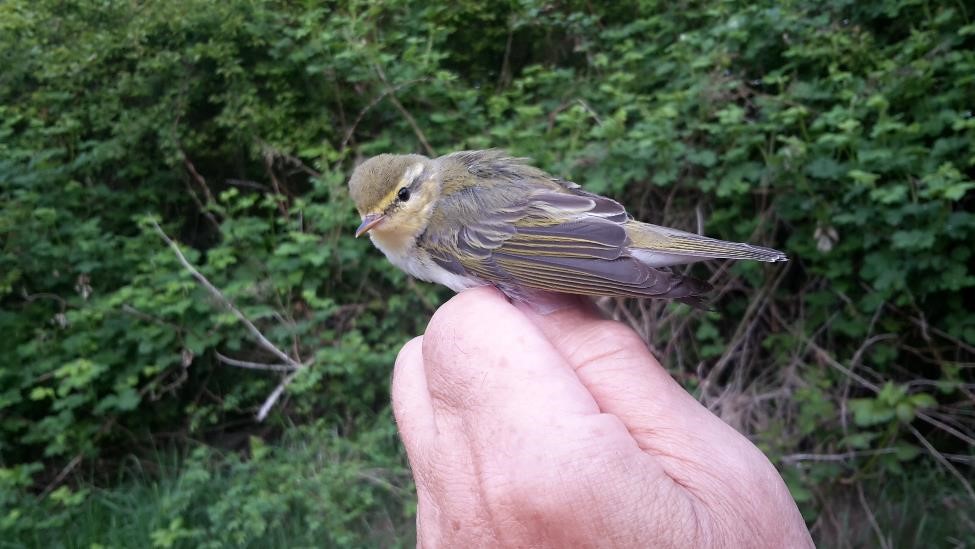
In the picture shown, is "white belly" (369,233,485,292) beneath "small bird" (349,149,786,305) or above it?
beneath

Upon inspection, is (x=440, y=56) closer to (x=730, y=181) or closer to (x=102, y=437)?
(x=730, y=181)

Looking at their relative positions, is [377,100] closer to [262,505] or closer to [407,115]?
[407,115]

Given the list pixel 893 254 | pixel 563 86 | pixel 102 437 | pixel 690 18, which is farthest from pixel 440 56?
pixel 102 437

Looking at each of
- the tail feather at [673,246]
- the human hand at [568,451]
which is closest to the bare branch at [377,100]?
the tail feather at [673,246]

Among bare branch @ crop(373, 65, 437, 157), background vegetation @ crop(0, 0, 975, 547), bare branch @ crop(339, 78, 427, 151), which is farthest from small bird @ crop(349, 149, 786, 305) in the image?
bare branch @ crop(339, 78, 427, 151)

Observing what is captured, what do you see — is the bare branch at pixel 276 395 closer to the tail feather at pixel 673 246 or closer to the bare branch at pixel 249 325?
the bare branch at pixel 249 325

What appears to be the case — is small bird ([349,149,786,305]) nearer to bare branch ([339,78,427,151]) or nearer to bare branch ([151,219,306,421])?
bare branch ([151,219,306,421])
